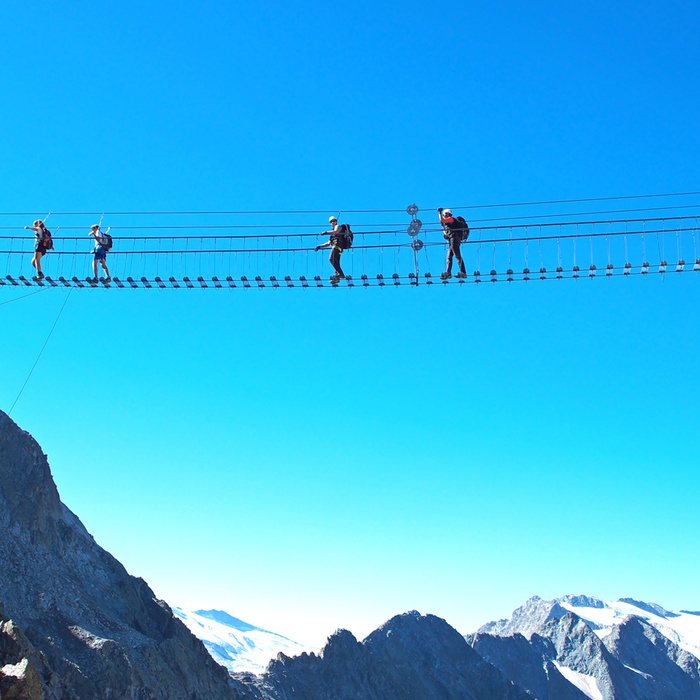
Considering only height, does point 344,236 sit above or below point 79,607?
above

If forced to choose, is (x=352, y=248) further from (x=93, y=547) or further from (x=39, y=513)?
(x=93, y=547)

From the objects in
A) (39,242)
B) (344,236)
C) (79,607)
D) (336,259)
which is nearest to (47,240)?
(39,242)

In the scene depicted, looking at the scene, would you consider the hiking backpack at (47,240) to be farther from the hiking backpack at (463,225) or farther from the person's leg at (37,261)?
the hiking backpack at (463,225)

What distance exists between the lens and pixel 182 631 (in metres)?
141

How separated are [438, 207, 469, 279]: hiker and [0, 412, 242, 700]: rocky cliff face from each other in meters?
83.0

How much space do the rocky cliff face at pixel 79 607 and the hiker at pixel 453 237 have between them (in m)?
83.0

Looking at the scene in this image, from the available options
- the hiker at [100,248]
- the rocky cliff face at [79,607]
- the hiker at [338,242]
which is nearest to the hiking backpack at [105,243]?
the hiker at [100,248]

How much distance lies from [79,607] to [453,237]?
109 m

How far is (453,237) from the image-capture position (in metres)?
36.6

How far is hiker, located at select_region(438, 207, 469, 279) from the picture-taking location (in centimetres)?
3641

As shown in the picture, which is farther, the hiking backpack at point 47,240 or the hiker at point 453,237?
the hiking backpack at point 47,240

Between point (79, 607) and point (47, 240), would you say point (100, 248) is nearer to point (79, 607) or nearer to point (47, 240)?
point (47, 240)

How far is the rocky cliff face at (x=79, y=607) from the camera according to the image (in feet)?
360

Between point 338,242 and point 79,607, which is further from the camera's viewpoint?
point 79,607
